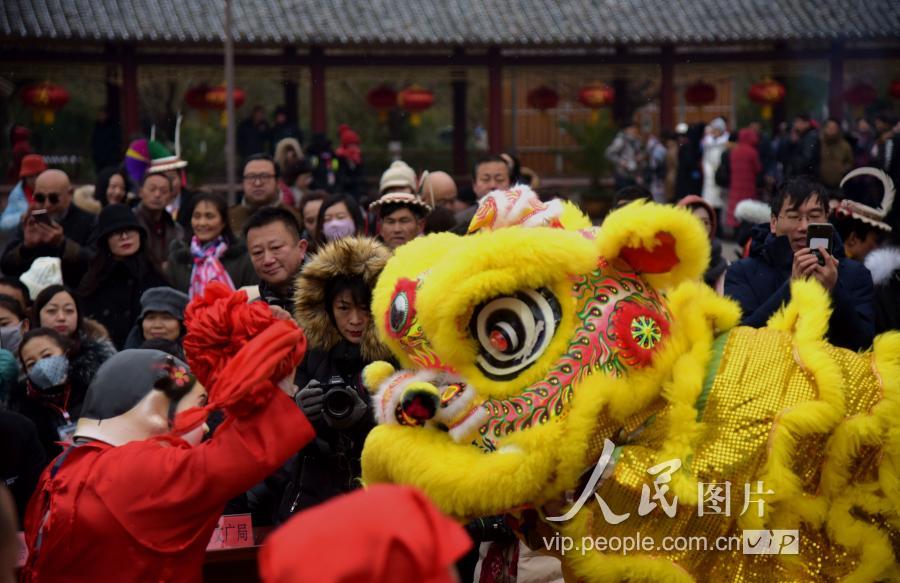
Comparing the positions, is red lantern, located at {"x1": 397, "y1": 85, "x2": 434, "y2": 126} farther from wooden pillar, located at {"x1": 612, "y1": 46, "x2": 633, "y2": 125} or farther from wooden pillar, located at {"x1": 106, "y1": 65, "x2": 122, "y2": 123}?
wooden pillar, located at {"x1": 106, "y1": 65, "x2": 122, "y2": 123}

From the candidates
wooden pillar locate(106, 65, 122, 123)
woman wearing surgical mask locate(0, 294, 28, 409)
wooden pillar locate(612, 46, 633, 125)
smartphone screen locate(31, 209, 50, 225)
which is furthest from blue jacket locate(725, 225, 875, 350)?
wooden pillar locate(612, 46, 633, 125)

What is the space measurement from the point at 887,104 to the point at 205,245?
20.8 metres

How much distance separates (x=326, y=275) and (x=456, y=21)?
15.1m

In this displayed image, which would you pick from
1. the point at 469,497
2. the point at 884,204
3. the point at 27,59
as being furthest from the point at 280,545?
the point at 27,59

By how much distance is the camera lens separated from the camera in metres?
3.66

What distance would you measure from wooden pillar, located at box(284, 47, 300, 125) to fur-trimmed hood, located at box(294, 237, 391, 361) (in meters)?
15.0

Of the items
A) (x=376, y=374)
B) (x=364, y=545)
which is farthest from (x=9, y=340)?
(x=364, y=545)

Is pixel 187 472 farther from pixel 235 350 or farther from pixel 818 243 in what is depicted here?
pixel 818 243

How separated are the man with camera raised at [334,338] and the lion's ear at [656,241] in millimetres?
1319

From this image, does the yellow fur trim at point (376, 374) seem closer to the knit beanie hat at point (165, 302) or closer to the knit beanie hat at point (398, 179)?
the knit beanie hat at point (165, 302)

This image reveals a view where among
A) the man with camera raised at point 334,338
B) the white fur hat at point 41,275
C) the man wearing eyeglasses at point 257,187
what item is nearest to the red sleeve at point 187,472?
the man with camera raised at point 334,338

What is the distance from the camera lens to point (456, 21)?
734 inches

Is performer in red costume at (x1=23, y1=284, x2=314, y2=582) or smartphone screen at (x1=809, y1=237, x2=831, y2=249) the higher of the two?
smartphone screen at (x1=809, y1=237, x2=831, y2=249)

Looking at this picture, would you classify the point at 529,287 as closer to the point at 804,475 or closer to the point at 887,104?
the point at 804,475
